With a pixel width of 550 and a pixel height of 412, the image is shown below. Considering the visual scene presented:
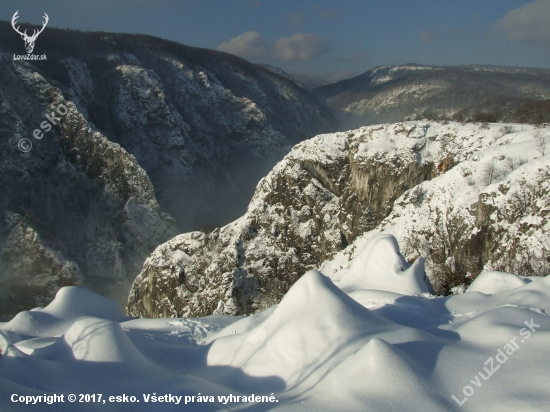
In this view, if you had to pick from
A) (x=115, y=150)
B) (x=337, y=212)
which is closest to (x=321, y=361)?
(x=337, y=212)

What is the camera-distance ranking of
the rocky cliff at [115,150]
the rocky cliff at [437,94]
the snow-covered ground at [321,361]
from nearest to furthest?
1. the snow-covered ground at [321,361]
2. the rocky cliff at [115,150]
3. the rocky cliff at [437,94]

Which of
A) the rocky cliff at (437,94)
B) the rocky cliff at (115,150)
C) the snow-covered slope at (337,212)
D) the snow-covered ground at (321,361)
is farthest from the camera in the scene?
the rocky cliff at (437,94)

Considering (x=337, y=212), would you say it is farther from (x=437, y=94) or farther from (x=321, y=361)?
(x=437, y=94)

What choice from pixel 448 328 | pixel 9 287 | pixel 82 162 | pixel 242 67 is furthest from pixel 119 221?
pixel 242 67

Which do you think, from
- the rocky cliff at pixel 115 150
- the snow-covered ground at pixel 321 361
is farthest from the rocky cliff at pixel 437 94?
the snow-covered ground at pixel 321 361

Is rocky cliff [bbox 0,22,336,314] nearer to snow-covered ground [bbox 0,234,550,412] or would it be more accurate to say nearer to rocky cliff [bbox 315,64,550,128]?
rocky cliff [bbox 315,64,550,128]

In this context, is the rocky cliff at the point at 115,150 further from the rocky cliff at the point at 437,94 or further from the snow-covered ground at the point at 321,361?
the snow-covered ground at the point at 321,361

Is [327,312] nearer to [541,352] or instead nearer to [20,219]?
[541,352]
